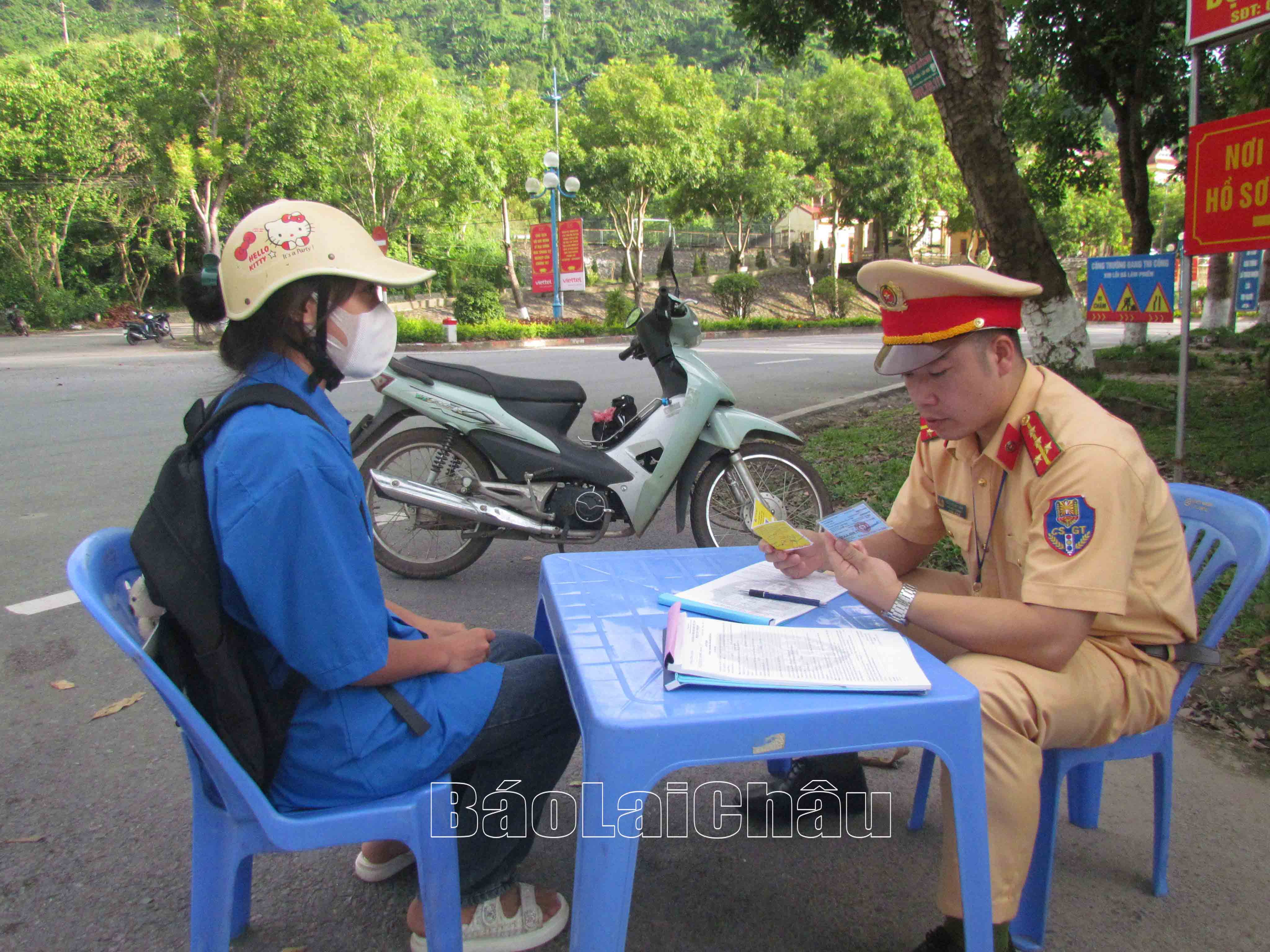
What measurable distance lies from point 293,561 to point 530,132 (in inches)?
1174

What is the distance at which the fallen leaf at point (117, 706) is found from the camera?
3.08 metres

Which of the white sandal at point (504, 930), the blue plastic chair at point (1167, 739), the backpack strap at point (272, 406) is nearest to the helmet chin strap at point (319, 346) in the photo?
the backpack strap at point (272, 406)

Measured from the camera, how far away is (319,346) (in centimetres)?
178

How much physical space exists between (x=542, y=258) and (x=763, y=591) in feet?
87.9

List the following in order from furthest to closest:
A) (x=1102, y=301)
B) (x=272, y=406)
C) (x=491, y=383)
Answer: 1. (x=1102, y=301)
2. (x=491, y=383)
3. (x=272, y=406)

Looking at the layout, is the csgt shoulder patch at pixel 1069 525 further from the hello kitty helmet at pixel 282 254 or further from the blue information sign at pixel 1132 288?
the blue information sign at pixel 1132 288

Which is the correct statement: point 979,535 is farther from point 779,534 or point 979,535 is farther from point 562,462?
point 562,462

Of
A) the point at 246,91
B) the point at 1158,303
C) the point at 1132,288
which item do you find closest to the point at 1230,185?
the point at 1158,303

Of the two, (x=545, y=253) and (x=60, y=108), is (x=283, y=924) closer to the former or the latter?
(x=545, y=253)

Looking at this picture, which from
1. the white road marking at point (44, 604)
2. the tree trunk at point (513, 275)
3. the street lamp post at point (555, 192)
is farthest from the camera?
the tree trunk at point (513, 275)

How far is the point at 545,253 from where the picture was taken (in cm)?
2758

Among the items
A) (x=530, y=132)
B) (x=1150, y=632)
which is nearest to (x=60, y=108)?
(x=530, y=132)

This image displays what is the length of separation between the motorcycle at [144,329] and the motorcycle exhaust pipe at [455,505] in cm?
2082

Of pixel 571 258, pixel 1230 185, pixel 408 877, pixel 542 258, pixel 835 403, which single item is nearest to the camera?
pixel 408 877
